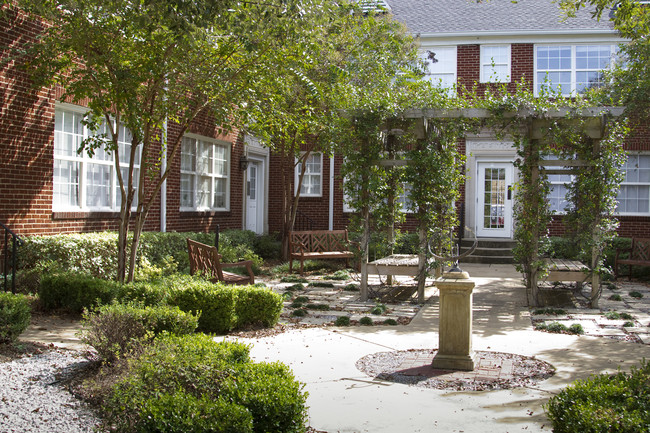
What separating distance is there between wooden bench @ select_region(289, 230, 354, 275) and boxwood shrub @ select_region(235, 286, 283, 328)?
6.08m

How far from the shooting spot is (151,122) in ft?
26.5

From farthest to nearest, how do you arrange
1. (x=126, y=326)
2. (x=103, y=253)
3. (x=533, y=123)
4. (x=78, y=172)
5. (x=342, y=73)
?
(x=78, y=172)
(x=103, y=253)
(x=342, y=73)
(x=533, y=123)
(x=126, y=326)

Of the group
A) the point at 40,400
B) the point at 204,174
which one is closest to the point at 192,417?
the point at 40,400

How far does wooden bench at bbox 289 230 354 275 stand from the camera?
14.0m

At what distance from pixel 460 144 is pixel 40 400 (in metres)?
15.4

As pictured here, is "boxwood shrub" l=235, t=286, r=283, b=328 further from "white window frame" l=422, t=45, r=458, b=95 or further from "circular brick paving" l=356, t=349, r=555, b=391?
"white window frame" l=422, t=45, r=458, b=95

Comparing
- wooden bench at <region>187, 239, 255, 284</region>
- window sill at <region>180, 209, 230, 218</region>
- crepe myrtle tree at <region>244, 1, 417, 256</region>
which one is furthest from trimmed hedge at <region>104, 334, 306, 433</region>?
window sill at <region>180, 209, 230, 218</region>

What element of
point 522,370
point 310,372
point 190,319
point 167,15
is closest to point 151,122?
point 167,15

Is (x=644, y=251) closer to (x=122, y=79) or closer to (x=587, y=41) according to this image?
(x=587, y=41)

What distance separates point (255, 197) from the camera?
19.2 m

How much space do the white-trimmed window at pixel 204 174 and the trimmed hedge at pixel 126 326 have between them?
947cm

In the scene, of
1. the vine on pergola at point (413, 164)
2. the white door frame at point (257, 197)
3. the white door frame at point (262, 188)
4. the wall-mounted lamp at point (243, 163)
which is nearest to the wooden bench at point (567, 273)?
the vine on pergola at point (413, 164)

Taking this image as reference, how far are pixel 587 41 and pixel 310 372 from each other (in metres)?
15.5

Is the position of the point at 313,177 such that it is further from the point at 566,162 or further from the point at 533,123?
the point at 566,162
